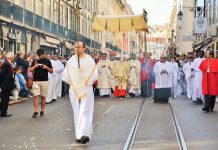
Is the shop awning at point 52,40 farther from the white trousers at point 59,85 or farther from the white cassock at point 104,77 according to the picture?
the white trousers at point 59,85

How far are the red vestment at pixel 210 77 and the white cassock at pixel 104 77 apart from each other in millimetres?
7604

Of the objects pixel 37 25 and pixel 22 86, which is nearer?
pixel 22 86

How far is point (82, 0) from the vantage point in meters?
55.1

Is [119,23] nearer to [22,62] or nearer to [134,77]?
[134,77]

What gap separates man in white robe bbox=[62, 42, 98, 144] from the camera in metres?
9.42

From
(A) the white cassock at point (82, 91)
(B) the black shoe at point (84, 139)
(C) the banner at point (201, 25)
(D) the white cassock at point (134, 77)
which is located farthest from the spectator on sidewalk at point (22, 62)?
(C) the banner at point (201, 25)

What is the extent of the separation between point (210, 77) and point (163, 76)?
501cm

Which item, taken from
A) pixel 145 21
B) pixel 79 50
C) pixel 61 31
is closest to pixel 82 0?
pixel 61 31

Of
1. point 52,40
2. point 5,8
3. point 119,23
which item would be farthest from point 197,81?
point 52,40

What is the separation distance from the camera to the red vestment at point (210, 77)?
15391mm

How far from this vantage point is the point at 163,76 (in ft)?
67.9

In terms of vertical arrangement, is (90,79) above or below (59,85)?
above

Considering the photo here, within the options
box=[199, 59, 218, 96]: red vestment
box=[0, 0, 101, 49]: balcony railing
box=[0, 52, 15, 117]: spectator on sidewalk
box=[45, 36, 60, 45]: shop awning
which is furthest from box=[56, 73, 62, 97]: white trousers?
box=[45, 36, 60, 45]: shop awning

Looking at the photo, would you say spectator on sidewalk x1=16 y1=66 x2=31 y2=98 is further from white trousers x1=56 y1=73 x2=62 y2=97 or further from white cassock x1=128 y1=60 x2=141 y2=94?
white cassock x1=128 y1=60 x2=141 y2=94
